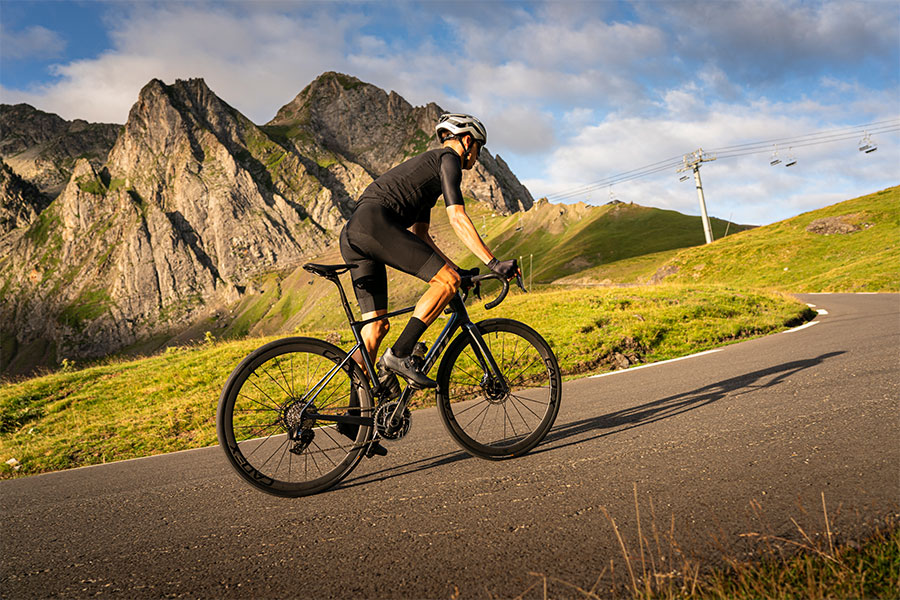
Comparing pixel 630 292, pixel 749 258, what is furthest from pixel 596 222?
pixel 630 292

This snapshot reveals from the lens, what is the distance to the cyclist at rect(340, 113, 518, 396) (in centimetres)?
412

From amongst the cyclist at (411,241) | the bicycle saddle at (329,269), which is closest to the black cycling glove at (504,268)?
the cyclist at (411,241)

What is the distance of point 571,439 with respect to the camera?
4551 mm

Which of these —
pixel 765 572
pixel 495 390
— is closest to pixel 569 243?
pixel 495 390

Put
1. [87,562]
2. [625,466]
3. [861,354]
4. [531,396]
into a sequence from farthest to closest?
1. [861,354]
2. [531,396]
3. [625,466]
4. [87,562]

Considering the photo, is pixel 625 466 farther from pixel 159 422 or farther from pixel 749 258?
pixel 749 258

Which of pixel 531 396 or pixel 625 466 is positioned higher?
pixel 531 396

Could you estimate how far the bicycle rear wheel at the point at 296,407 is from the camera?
3736mm

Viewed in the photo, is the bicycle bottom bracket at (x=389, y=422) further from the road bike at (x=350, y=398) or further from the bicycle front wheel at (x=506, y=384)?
the bicycle front wheel at (x=506, y=384)

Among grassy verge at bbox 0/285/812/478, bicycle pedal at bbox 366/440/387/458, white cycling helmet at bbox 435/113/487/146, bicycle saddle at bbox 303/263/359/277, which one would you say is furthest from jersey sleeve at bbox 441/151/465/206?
grassy verge at bbox 0/285/812/478

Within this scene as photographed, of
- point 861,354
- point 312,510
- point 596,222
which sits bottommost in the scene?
point 861,354

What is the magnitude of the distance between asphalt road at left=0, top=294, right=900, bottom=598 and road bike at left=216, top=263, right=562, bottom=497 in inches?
8.6

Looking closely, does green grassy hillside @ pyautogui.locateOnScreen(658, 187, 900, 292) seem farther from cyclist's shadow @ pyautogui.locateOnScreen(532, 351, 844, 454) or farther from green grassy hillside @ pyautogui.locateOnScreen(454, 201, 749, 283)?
green grassy hillside @ pyautogui.locateOnScreen(454, 201, 749, 283)

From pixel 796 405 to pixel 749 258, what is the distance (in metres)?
55.2
